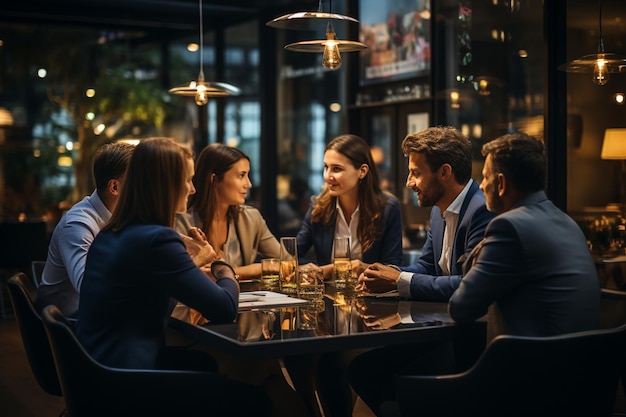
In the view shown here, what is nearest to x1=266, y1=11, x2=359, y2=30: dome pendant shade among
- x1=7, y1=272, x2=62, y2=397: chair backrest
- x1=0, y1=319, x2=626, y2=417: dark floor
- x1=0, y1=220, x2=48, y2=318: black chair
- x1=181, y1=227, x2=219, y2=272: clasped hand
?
x1=181, y1=227, x2=219, y2=272: clasped hand

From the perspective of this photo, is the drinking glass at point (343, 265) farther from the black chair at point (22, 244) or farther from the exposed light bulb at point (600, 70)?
the black chair at point (22, 244)

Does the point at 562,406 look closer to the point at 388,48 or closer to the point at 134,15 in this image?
the point at 388,48

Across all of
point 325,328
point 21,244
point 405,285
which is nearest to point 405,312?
point 405,285

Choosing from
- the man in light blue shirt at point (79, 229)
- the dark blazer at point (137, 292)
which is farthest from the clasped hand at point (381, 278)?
the man in light blue shirt at point (79, 229)

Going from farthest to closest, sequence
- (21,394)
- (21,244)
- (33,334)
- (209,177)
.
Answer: (21,244) → (21,394) → (209,177) → (33,334)

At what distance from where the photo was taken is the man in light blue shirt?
3619mm

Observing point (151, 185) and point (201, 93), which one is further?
point (201, 93)

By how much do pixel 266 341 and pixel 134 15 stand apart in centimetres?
802

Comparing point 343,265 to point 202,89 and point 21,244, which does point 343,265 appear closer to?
point 202,89

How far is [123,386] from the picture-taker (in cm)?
265

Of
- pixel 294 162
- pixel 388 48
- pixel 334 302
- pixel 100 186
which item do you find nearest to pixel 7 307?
pixel 294 162

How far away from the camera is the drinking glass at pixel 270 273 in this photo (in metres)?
3.75

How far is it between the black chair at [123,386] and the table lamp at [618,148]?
10.7 ft

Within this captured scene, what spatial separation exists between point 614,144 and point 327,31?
223 cm
